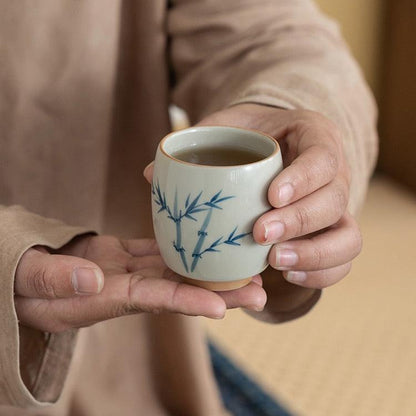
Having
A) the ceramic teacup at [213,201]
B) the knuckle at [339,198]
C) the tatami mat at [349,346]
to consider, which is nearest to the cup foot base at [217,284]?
the ceramic teacup at [213,201]

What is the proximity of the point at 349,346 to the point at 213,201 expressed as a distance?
107 centimetres

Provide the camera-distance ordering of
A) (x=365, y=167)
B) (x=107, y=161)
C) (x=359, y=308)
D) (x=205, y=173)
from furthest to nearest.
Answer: (x=359, y=308) → (x=107, y=161) → (x=365, y=167) → (x=205, y=173)

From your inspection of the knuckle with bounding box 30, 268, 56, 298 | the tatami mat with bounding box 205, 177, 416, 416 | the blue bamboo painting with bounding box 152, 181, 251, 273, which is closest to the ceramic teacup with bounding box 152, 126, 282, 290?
the blue bamboo painting with bounding box 152, 181, 251, 273

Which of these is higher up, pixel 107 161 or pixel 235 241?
pixel 235 241

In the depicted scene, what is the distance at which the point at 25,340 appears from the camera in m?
0.64

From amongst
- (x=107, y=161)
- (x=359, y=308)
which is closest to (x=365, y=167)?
(x=107, y=161)

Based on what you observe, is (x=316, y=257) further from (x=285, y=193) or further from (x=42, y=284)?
(x=42, y=284)

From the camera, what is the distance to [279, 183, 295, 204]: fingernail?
53cm

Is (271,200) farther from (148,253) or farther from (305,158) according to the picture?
(148,253)

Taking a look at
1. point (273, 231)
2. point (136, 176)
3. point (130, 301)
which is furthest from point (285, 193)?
point (136, 176)

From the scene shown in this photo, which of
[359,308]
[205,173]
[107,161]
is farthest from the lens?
[359,308]

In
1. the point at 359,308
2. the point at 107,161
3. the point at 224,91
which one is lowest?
the point at 359,308

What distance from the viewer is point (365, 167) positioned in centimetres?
78

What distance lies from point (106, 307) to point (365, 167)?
1.26 ft
